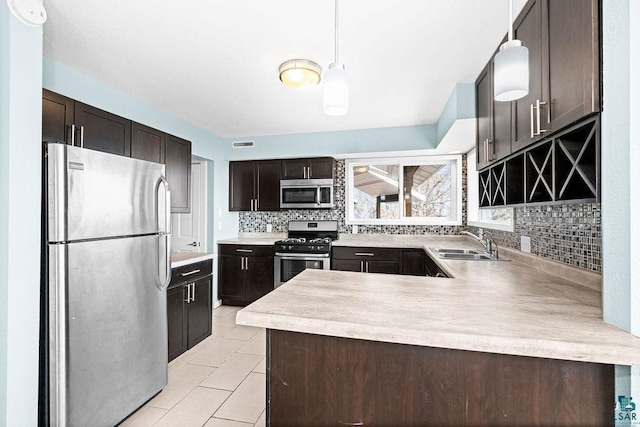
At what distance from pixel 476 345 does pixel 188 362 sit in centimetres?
263

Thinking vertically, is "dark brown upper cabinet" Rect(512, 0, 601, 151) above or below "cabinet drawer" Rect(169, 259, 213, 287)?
above

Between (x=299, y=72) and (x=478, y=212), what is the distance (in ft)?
8.80

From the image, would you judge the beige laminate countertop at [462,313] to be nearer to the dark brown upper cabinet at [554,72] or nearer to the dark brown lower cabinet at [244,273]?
the dark brown upper cabinet at [554,72]

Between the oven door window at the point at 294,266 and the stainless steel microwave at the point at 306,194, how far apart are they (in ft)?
2.48

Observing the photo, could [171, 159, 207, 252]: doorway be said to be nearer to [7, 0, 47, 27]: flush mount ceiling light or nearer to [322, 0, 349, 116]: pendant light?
[7, 0, 47, 27]: flush mount ceiling light

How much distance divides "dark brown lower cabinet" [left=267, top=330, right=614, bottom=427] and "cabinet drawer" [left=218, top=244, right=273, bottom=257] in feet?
9.91

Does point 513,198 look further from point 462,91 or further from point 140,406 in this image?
point 140,406

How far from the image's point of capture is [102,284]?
177 cm

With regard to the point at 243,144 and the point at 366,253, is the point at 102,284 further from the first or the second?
the point at 243,144

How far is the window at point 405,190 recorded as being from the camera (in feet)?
13.4

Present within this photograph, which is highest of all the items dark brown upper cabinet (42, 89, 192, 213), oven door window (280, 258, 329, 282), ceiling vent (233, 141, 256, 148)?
ceiling vent (233, 141, 256, 148)

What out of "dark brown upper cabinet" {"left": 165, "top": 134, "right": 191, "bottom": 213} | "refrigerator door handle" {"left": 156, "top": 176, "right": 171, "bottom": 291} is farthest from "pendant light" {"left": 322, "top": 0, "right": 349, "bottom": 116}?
"dark brown upper cabinet" {"left": 165, "top": 134, "right": 191, "bottom": 213}

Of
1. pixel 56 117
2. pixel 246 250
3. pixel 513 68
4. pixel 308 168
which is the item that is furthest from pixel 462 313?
pixel 246 250

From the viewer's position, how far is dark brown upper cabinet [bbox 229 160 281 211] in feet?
14.3
